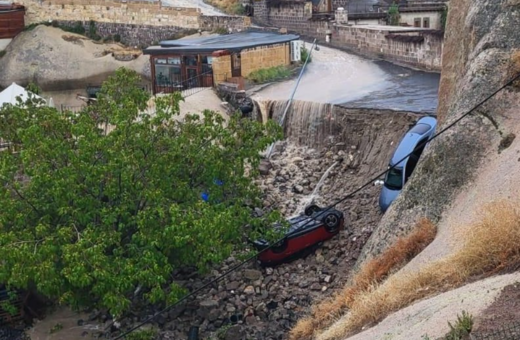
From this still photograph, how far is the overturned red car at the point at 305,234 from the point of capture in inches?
796

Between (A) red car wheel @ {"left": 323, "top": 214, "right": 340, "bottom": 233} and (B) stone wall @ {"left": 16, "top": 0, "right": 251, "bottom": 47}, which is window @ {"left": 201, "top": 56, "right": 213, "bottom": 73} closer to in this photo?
(B) stone wall @ {"left": 16, "top": 0, "right": 251, "bottom": 47}

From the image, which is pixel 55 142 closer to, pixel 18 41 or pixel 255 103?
pixel 255 103

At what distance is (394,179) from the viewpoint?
20.1 metres

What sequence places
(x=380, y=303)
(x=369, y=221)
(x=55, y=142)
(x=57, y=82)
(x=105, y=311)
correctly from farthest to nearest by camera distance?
1. (x=57, y=82)
2. (x=369, y=221)
3. (x=105, y=311)
4. (x=55, y=142)
5. (x=380, y=303)

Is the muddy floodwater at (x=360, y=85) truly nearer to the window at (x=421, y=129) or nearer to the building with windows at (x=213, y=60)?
the building with windows at (x=213, y=60)

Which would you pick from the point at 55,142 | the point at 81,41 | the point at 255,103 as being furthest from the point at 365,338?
the point at 81,41

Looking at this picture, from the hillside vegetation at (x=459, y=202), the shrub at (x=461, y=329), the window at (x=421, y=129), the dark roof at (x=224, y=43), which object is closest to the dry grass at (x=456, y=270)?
the hillside vegetation at (x=459, y=202)

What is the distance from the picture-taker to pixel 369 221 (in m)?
20.8

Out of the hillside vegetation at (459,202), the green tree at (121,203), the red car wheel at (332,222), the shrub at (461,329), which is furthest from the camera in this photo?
the red car wheel at (332,222)

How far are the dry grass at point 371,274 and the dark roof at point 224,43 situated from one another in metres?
17.9

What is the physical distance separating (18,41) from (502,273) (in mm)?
38965

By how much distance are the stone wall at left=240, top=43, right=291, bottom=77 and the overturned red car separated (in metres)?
12.3

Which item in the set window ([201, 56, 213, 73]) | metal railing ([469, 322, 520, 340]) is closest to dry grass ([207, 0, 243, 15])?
window ([201, 56, 213, 73])

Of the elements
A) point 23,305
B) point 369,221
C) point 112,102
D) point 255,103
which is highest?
point 112,102
